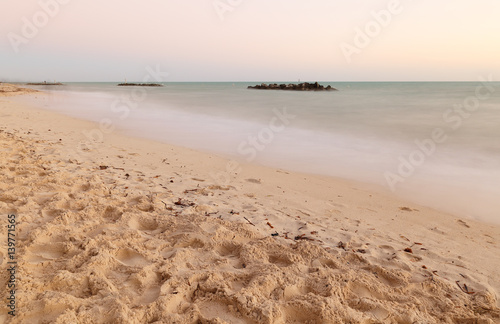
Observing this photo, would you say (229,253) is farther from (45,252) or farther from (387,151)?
(387,151)

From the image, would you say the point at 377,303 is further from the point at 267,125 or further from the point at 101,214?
the point at 267,125

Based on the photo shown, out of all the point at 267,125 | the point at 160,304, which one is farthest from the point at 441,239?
the point at 267,125

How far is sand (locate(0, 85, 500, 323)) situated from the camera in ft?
6.31

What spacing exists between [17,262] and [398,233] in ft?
11.1

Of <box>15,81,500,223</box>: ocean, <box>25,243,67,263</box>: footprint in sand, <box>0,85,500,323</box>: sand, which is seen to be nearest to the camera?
<box>0,85,500,323</box>: sand

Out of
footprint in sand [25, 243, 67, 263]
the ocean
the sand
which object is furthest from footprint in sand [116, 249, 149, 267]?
the ocean

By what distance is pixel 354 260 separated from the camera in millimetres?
2596

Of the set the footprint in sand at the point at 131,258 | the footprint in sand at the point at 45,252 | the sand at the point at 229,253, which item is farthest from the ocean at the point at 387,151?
the footprint in sand at the point at 45,252

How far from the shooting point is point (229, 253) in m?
2.67

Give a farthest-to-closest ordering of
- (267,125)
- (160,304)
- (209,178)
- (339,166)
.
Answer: (267,125) < (339,166) < (209,178) < (160,304)

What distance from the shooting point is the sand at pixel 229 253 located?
192 cm

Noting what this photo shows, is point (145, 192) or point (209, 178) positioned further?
point (209, 178)

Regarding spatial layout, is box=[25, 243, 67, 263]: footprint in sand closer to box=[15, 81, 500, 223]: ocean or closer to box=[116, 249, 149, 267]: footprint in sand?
box=[116, 249, 149, 267]: footprint in sand

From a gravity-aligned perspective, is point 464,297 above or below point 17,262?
below
